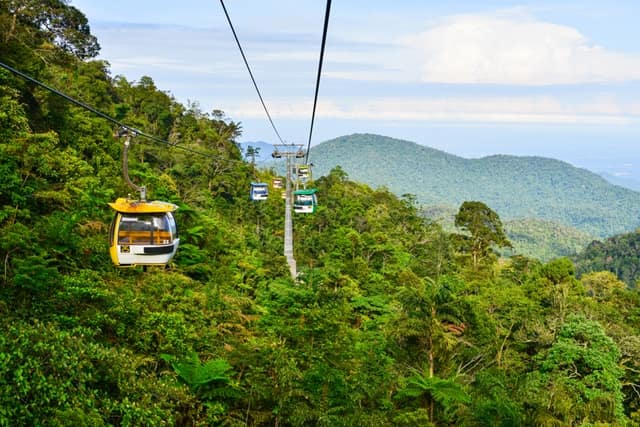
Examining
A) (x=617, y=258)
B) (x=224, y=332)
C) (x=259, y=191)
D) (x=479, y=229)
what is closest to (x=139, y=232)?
(x=224, y=332)

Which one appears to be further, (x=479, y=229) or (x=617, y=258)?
(x=617, y=258)

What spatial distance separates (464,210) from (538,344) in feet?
67.2

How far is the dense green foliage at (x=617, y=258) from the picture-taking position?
73500 millimetres

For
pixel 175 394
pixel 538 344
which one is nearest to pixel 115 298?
pixel 175 394

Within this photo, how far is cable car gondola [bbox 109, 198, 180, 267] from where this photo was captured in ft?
29.3

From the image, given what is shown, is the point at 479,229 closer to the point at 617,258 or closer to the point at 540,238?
the point at 617,258

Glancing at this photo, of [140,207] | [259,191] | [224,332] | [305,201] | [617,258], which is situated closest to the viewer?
Result: [140,207]

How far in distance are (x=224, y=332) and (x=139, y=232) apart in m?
4.65

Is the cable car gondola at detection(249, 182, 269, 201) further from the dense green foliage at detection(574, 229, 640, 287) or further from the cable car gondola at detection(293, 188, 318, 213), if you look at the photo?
the dense green foliage at detection(574, 229, 640, 287)

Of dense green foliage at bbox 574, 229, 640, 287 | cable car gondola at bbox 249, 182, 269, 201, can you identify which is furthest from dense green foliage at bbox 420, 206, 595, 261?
cable car gondola at bbox 249, 182, 269, 201

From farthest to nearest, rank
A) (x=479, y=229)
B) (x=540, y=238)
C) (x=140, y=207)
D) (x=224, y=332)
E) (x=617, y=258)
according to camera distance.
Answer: (x=540, y=238) → (x=617, y=258) → (x=479, y=229) → (x=224, y=332) → (x=140, y=207)

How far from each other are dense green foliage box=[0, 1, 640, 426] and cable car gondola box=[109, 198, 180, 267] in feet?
2.45

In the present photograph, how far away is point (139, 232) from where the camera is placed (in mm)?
8930

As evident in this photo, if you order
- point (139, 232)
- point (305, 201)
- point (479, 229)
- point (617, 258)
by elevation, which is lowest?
point (617, 258)
